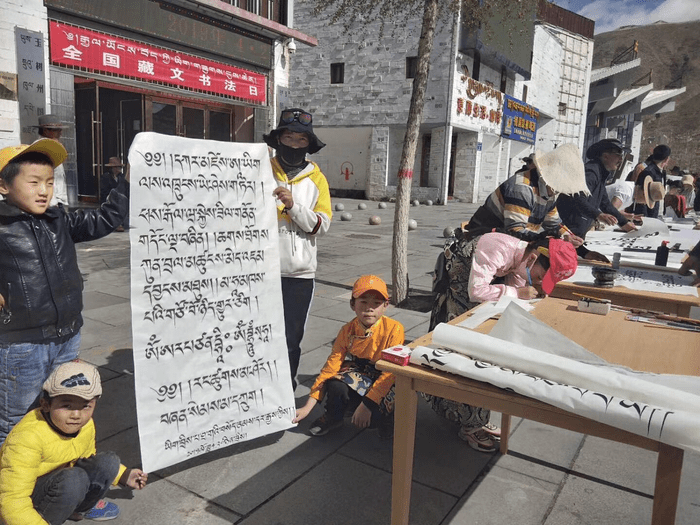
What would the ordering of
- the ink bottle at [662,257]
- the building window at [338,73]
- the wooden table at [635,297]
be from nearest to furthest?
the wooden table at [635,297]
the ink bottle at [662,257]
the building window at [338,73]

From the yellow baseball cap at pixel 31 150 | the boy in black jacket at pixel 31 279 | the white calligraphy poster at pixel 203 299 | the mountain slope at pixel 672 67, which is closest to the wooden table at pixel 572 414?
the white calligraphy poster at pixel 203 299

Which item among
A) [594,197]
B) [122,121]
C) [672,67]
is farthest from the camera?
[672,67]

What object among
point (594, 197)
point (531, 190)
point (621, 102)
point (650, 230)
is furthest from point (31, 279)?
point (621, 102)

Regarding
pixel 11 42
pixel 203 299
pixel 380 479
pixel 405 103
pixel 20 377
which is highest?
pixel 405 103

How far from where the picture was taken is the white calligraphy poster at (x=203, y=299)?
8.32 ft

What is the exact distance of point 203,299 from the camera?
2.74m

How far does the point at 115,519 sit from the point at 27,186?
150cm

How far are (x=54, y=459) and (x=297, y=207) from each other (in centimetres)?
169

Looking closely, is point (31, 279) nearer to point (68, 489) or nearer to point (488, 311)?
point (68, 489)

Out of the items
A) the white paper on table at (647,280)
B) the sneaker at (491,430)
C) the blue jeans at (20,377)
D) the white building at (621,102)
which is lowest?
the sneaker at (491,430)

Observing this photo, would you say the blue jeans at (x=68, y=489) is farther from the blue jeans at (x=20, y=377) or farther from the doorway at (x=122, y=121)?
the doorway at (x=122, y=121)

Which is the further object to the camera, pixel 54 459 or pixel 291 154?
pixel 291 154

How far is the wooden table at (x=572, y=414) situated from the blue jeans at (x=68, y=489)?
1.26 meters

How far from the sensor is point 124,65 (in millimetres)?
11133
